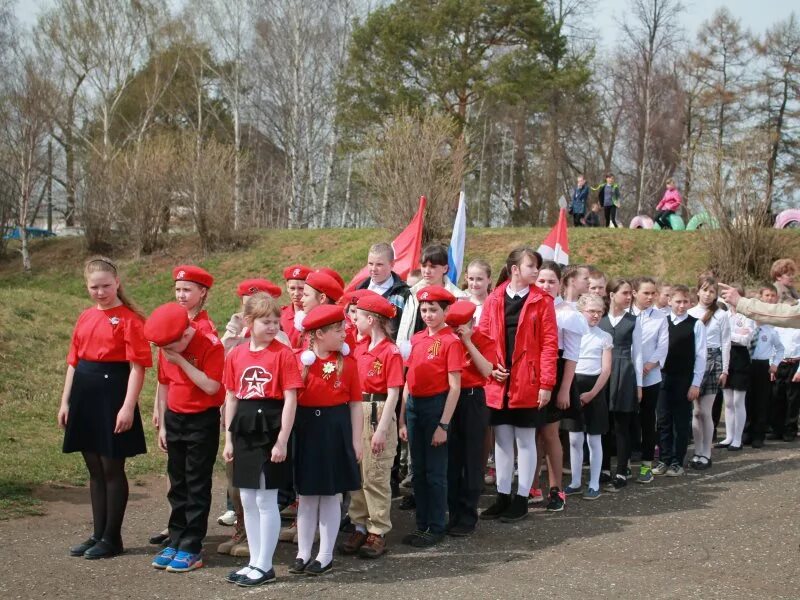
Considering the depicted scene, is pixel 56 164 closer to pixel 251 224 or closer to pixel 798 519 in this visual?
pixel 251 224

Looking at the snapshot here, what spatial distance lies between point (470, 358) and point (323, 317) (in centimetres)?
138

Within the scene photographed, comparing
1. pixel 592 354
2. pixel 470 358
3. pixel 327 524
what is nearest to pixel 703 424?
pixel 592 354

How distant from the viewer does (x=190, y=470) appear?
5250mm

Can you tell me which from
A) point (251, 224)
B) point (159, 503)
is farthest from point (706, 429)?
point (251, 224)

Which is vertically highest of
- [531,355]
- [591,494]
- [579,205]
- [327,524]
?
[579,205]

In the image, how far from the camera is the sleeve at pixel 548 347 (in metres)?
6.29

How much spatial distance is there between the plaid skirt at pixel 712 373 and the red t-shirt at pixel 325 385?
450 cm

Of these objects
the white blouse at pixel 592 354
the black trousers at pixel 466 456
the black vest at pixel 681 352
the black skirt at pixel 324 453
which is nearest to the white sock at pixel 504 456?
the black trousers at pixel 466 456

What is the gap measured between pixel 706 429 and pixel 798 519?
80.9 inches

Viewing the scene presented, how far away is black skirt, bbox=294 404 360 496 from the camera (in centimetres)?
504

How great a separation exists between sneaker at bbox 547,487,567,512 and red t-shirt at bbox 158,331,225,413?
280 centimetres

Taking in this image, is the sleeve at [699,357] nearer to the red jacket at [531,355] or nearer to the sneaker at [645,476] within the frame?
the sneaker at [645,476]

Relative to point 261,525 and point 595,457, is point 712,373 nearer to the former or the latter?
point 595,457

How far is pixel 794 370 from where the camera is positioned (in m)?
10.5
